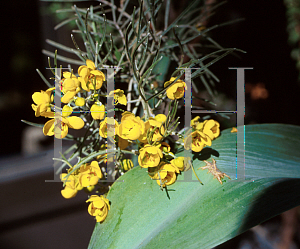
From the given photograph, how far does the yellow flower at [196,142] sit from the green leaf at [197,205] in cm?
5

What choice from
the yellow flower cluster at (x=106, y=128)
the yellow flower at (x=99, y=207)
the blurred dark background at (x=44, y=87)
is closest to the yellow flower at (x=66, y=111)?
the yellow flower cluster at (x=106, y=128)

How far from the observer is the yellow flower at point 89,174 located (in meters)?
0.29

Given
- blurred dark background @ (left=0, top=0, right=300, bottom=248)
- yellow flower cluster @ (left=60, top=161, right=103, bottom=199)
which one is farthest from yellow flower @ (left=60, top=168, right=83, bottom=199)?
blurred dark background @ (left=0, top=0, right=300, bottom=248)

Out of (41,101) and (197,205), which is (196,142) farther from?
(41,101)

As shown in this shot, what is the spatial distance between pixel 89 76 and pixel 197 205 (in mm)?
209

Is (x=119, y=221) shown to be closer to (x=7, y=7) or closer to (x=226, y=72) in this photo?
(x=226, y=72)

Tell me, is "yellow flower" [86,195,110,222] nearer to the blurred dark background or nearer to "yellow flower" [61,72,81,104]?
"yellow flower" [61,72,81,104]

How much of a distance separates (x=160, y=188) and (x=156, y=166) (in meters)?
0.04

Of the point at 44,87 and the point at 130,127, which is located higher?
the point at 44,87

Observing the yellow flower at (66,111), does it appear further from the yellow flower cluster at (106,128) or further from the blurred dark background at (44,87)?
the blurred dark background at (44,87)

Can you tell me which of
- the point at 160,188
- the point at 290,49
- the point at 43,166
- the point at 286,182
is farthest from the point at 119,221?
the point at 43,166

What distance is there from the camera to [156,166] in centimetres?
28

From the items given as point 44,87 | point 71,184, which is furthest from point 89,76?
point 44,87

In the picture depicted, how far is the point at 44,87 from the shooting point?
4.05ft
